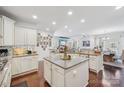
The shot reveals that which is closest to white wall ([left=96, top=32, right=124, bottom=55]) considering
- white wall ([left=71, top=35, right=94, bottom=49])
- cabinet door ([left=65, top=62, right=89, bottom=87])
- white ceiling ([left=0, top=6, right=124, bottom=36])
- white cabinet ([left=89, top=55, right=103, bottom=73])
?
white wall ([left=71, top=35, right=94, bottom=49])

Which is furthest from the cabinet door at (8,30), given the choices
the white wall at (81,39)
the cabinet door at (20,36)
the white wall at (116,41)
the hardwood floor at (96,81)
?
the white wall at (81,39)

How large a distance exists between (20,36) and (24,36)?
0.58 feet

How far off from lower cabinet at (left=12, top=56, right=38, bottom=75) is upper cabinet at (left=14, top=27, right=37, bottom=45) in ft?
2.50

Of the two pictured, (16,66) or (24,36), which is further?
(24,36)

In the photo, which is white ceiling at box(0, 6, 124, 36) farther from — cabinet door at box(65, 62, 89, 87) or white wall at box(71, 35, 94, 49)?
white wall at box(71, 35, 94, 49)

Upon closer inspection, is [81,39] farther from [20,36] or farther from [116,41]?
[20,36]

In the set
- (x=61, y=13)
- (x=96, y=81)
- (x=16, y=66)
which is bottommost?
(x=96, y=81)

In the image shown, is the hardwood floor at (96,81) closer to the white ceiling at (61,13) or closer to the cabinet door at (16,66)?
the cabinet door at (16,66)

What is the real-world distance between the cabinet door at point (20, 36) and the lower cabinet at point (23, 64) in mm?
764

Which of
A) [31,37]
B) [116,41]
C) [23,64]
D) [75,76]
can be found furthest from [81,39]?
[75,76]

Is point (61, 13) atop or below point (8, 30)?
atop

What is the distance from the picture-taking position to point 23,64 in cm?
355
